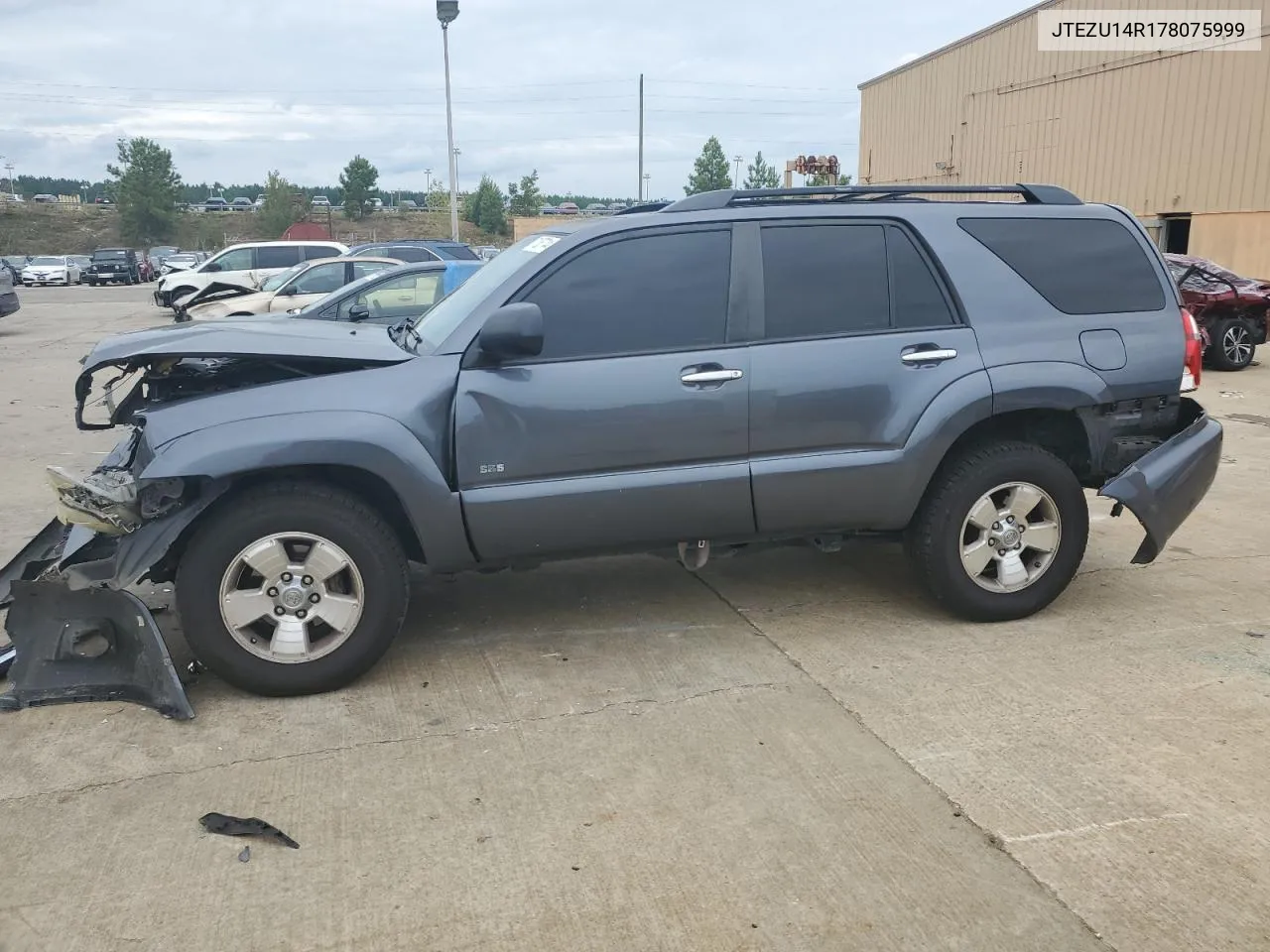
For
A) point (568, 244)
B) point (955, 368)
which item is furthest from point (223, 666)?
point (955, 368)

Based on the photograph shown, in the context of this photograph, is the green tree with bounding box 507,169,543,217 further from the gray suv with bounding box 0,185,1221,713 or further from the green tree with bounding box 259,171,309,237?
the gray suv with bounding box 0,185,1221,713

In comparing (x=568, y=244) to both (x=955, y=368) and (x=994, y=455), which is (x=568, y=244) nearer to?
(x=955, y=368)

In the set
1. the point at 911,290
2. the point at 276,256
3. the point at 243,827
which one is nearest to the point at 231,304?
the point at 276,256

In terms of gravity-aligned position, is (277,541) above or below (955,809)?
above

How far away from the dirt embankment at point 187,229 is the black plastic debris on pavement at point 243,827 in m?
72.2

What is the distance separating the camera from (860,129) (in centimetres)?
3494

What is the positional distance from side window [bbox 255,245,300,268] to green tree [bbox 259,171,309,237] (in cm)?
5016

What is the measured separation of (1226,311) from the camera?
1307 cm

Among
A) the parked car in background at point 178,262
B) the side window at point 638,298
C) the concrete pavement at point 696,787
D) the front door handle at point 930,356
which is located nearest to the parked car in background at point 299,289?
the concrete pavement at point 696,787

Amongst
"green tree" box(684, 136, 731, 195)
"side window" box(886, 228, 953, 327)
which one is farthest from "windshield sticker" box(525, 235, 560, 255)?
"green tree" box(684, 136, 731, 195)

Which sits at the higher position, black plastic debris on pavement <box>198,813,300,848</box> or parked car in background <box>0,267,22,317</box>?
parked car in background <box>0,267,22,317</box>

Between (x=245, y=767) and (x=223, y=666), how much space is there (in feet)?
1.75

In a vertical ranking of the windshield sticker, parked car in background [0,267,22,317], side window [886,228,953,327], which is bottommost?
parked car in background [0,267,22,317]

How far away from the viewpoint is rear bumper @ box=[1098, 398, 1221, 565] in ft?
14.8
